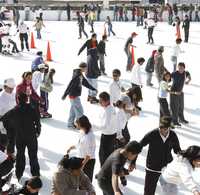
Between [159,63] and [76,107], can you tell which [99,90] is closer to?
[159,63]

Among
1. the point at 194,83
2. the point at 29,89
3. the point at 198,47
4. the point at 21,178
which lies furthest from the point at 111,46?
the point at 21,178

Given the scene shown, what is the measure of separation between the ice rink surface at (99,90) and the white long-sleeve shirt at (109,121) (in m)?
0.86

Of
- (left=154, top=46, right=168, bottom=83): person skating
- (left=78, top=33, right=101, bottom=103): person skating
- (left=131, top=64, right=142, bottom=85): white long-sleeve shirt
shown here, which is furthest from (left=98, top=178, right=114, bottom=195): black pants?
(left=154, top=46, right=168, bottom=83): person skating

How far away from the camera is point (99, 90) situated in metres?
13.9

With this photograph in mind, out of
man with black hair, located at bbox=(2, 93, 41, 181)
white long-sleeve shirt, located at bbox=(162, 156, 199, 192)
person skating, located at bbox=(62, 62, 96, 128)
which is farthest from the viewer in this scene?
person skating, located at bbox=(62, 62, 96, 128)

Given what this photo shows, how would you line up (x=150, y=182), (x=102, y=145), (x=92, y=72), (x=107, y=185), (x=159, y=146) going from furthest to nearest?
(x=92, y=72), (x=102, y=145), (x=150, y=182), (x=159, y=146), (x=107, y=185)

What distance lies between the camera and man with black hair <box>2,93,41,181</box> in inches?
267

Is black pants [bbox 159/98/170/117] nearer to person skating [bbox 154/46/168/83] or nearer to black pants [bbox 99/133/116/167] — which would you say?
person skating [bbox 154/46/168/83]

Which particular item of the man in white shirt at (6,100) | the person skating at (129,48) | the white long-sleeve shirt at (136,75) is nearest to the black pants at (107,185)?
the man in white shirt at (6,100)

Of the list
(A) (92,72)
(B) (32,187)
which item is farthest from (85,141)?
(A) (92,72)

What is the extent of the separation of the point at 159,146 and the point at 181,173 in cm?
84

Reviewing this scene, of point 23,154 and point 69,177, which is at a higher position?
point 69,177

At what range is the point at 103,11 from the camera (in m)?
36.8

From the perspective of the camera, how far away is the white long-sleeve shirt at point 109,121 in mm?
7085
